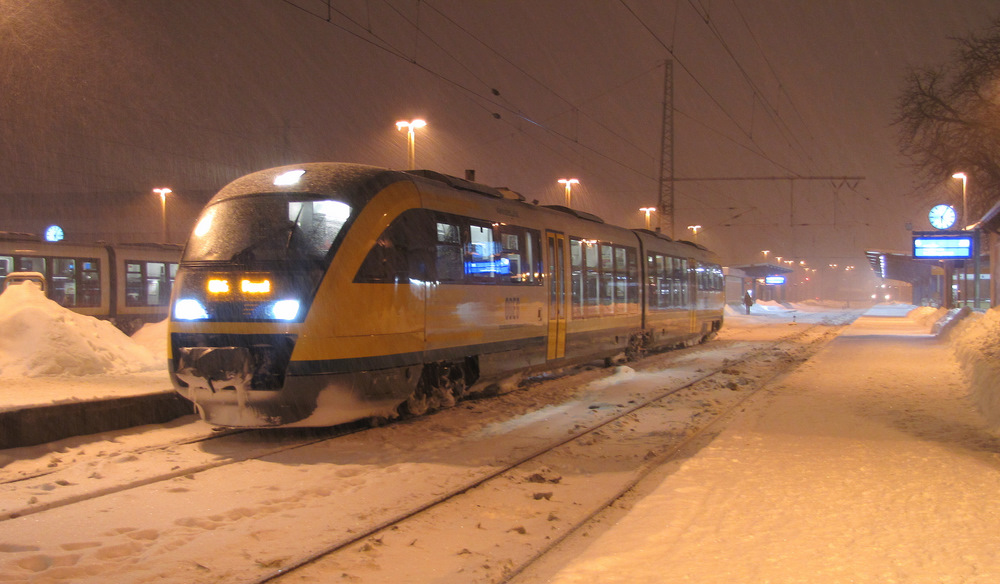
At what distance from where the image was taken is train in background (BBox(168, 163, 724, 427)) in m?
7.67

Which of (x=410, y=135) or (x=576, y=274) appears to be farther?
(x=410, y=135)

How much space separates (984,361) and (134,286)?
72.4 feet

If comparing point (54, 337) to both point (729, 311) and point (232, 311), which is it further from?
point (729, 311)

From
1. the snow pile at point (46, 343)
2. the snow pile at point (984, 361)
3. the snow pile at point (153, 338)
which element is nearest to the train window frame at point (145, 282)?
the snow pile at point (153, 338)

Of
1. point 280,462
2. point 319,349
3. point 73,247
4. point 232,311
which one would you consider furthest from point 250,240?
point 73,247

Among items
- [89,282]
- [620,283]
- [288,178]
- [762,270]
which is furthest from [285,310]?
[762,270]

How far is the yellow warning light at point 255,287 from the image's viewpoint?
7762mm

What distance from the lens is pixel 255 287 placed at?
7797 millimetres

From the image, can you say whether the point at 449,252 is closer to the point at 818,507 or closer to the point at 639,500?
the point at 639,500

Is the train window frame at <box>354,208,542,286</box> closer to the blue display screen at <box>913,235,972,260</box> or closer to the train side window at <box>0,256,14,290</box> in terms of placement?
the train side window at <box>0,256,14,290</box>

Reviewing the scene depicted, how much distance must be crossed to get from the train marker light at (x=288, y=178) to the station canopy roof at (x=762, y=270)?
52.2 m

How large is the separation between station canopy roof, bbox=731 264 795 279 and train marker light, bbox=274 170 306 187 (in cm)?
5222

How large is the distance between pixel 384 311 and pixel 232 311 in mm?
1672

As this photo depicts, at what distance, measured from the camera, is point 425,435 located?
8.70 meters
